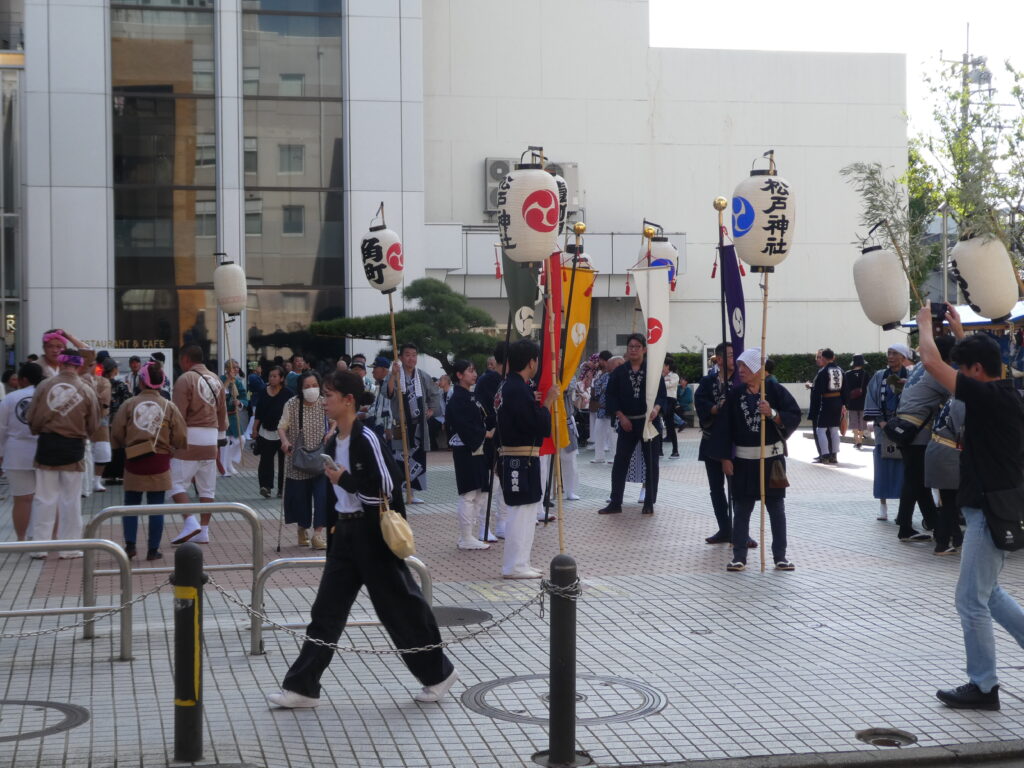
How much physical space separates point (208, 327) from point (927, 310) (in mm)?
23933

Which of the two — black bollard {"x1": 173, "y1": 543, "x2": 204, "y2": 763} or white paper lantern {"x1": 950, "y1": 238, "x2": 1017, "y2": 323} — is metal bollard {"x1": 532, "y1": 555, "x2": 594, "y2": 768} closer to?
black bollard {"x1": 173, "y1": 543, "x2": 204, "y2": 763}

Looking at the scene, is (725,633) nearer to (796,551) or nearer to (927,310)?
(927,310)

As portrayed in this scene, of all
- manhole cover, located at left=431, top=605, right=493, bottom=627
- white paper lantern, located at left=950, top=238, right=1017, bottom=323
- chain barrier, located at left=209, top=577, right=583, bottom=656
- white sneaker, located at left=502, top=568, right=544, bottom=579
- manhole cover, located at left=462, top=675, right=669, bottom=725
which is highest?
white paper lantern, located at left=950, top=238, right=1017, bottom=323

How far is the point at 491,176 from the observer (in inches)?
1432

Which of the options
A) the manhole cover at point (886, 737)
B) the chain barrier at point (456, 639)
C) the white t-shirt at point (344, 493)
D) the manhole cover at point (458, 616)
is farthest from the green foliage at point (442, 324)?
the manhole cover at point (886, 737)

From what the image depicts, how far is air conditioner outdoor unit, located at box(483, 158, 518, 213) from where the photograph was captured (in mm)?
36375

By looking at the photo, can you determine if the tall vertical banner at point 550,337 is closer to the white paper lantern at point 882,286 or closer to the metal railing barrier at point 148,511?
the white paper lantern at point 882,286

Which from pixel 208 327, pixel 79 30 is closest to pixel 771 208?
pixel 208 327

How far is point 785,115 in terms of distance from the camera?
38.8 meters

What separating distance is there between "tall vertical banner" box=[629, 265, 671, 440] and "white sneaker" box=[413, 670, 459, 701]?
24.8ft

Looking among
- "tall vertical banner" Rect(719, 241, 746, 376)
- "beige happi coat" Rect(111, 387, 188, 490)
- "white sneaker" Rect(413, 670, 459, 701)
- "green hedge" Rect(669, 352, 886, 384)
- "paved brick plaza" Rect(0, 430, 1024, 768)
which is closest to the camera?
"paved brick plaza" Rect(0, 430, 1024, 768)

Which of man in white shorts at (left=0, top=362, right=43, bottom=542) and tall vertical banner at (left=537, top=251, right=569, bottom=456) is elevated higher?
tall vertical banner at (left=537, top=251, right=569, bottom=456)

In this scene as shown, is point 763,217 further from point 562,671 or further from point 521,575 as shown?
point 562,671

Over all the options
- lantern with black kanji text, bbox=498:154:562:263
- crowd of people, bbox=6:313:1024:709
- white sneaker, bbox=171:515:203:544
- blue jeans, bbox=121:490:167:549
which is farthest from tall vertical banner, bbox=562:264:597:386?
blue jeans, bbox=121:490:167:549
